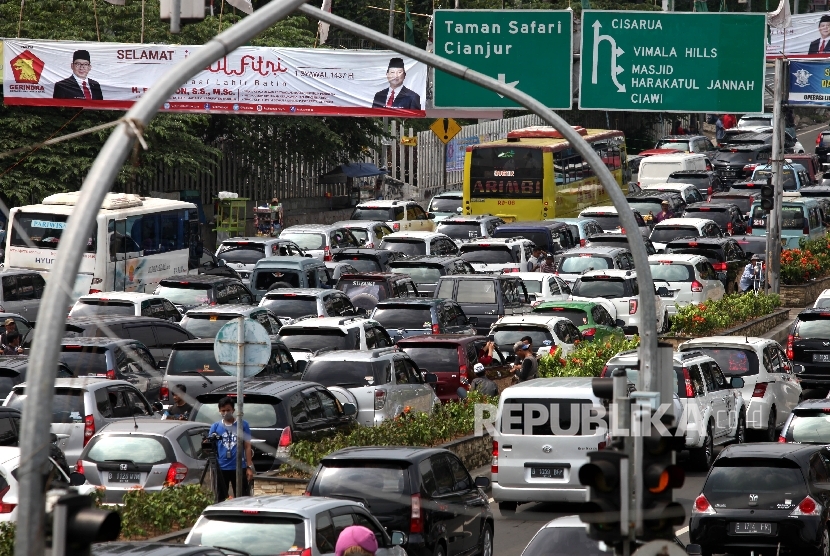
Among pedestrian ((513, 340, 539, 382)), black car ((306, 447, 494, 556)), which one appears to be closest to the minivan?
pedestrian ((513, 340, 539, 382))

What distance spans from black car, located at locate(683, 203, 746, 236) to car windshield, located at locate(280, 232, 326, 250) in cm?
1168

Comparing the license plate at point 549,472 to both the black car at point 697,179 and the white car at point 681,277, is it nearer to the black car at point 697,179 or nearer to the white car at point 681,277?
the white car at point 681,277

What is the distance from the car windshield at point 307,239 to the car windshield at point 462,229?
14.2ft

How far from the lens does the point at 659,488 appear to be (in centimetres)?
971

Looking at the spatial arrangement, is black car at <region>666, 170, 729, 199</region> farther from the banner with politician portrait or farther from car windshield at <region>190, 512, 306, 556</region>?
car windshield at <region>190, 512, 306, 556</region>

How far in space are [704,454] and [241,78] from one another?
19.5m

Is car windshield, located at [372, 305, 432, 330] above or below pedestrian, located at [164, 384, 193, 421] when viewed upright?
above

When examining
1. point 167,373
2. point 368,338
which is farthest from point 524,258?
point 167,373

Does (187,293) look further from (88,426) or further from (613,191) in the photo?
(613,191)

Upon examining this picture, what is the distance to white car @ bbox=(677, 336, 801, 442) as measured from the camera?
22969mm

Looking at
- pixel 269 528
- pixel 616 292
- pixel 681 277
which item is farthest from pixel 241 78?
pixel 269 528

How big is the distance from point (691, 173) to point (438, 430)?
3921 centimetres

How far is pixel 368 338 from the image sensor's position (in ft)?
79.0

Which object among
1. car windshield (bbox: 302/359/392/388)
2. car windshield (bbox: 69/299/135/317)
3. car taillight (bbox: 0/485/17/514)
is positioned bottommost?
car taillight (bbox: 0/485/17/514)
